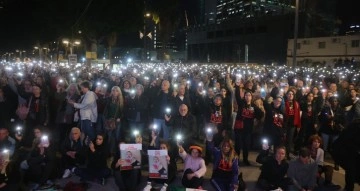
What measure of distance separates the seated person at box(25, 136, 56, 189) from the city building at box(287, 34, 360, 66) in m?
40.4

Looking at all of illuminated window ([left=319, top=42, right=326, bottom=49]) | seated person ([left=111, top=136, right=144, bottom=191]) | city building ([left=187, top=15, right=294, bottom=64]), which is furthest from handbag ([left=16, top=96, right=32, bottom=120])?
city building ([left=187, top=15, right=294, bottom=64])

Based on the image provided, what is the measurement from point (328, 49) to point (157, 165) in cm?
4643

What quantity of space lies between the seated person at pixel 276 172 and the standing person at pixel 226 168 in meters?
0.65

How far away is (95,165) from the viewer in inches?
312

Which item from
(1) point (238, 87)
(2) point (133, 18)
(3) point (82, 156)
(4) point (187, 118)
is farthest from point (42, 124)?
(2) point (133, 18)

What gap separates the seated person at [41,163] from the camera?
7613 millimetres

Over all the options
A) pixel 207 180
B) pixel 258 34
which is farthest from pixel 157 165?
pixel 258 34

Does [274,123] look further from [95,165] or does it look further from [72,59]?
[72,59]

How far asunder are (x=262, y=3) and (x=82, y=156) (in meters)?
106

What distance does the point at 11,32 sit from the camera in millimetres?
40062

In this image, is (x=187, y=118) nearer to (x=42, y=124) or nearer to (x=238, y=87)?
(x=238, y=87)

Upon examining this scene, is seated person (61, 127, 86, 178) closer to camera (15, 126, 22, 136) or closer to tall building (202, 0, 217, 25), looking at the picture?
camera (15, 126, 22, 136)

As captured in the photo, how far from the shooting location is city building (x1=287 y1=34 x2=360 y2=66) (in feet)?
150

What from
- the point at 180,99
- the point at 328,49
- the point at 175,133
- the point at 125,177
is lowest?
the point at 125,177
